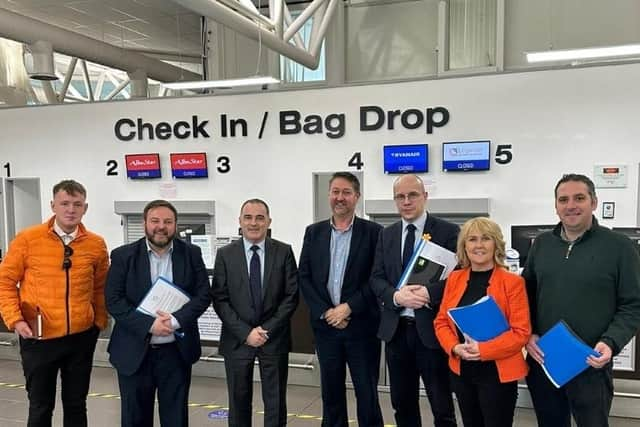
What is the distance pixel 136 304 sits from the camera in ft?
9.35

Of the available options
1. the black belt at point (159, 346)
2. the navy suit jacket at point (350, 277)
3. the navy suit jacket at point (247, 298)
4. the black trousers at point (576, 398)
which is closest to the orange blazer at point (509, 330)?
the black trousers at point (576, 398)

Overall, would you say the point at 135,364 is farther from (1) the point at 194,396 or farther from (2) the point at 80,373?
(1) the point at 194,396

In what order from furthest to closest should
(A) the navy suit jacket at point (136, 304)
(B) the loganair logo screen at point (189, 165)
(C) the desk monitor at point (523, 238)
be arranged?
(B) the loganair logo screen at point (189, 165) → (C) the desk monitor at point (523, 238) → (A) the navy suit jacket at point (136, 304)

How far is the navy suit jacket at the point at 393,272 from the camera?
268cm

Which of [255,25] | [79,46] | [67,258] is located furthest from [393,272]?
[79,46]

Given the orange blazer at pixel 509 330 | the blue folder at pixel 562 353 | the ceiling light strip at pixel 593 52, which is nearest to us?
the blue folder at pixel 562 353

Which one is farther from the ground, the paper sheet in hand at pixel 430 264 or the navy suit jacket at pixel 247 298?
the paper sheet in hand at pixel 430 264

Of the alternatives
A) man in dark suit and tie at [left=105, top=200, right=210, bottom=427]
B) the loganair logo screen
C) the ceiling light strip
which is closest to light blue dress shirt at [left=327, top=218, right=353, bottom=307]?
man in dark suit and tie at [left=105, top=200, right=210, bottom=427]

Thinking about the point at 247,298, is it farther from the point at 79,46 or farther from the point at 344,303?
the point at 79,46

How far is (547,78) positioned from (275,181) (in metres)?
2.90

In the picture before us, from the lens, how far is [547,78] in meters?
4.94

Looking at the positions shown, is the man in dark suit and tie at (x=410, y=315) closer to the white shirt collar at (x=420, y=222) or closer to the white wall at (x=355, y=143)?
the white shirt collar at (x=420, y=222)

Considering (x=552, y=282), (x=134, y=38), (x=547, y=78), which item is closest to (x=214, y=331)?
(x=552, y=282)

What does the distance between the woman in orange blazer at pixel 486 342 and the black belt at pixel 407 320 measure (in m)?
0.25
